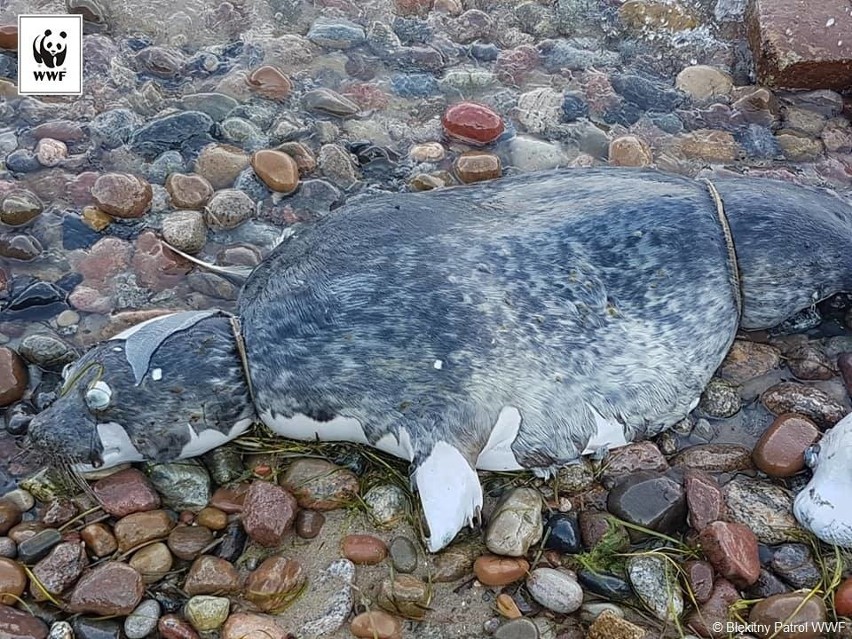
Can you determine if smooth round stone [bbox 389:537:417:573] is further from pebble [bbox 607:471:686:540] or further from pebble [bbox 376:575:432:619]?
pebble [bbox 607:471:686:540]

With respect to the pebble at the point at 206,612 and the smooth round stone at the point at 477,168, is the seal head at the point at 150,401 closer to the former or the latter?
the pebble at the point at 206,612

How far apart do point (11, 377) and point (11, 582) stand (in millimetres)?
1022

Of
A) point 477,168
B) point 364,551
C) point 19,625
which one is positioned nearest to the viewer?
point 19,625

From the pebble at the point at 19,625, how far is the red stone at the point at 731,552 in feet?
8.24

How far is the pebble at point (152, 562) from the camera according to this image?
3549mm

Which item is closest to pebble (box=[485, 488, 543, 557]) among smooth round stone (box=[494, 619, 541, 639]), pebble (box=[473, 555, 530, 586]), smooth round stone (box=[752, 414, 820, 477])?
pebble (box=[473, 555, 530, 586])

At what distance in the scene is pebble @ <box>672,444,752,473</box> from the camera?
3.95 meters

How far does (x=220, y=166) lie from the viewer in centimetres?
518

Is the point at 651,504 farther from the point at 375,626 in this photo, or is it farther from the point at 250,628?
the point at 250,628

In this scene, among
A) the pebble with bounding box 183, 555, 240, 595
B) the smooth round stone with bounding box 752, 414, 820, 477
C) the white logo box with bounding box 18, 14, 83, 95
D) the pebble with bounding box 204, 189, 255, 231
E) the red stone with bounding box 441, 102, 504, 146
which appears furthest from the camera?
the white logo box with bounding box 18, 14, 83, 95

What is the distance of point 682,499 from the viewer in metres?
3.70

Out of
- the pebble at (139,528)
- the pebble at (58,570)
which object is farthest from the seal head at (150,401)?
the pebble at (58,570)

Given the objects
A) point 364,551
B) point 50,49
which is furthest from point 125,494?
point 50,49

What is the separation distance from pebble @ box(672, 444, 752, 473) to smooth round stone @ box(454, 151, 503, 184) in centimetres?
201
